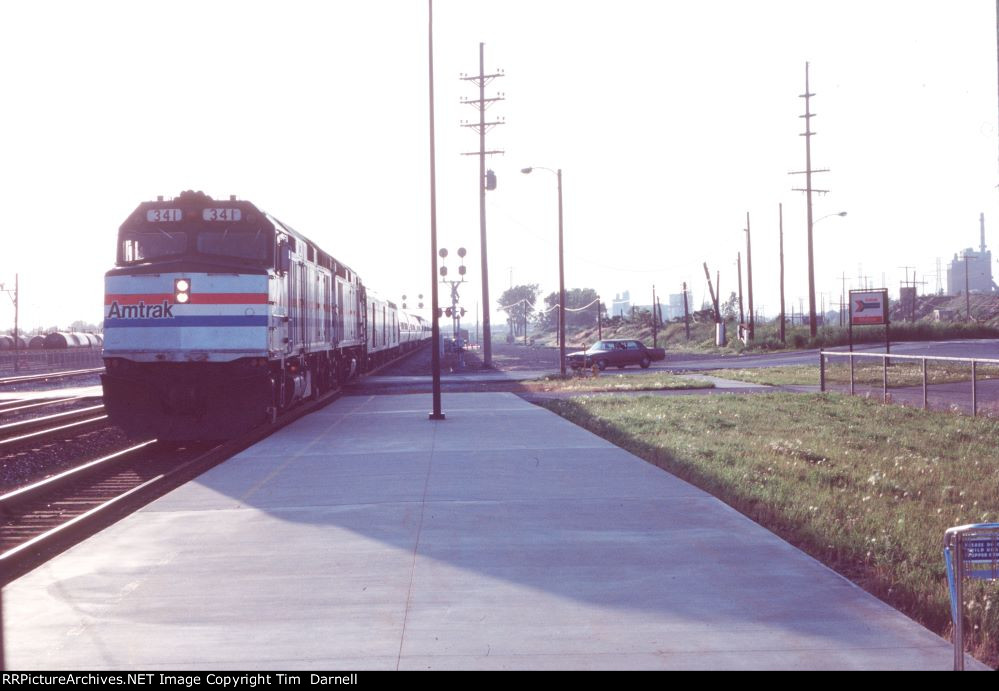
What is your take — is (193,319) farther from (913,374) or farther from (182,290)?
(913,374)

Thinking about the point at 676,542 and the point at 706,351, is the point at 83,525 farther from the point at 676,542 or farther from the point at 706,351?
the point at 706,351

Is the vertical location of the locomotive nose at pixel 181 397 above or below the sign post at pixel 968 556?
above

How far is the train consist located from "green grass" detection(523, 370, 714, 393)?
1659cm

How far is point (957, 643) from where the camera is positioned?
4.60m

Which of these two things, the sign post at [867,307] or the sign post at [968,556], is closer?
the sign post at [968,556]

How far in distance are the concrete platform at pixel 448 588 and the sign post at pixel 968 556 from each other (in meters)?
0.65

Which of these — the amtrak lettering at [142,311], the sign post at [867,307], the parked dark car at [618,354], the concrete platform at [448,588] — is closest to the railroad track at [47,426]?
the amtrak lettering at [142,311]

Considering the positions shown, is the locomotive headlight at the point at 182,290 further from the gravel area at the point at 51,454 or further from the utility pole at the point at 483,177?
the utility pole at the point at 483,177

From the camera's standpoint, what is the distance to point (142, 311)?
1574 cm

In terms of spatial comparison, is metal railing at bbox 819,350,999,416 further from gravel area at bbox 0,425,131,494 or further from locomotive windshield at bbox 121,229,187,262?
gravel area at bbox 0,425,131,494

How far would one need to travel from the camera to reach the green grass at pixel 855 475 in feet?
23.2

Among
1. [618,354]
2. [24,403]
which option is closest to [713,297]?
[618,354]

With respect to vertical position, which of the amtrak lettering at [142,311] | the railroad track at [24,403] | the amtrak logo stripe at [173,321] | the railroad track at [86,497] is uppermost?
the amtrak lettering at [142,311]

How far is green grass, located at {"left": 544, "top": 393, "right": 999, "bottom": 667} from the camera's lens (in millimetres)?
7070
